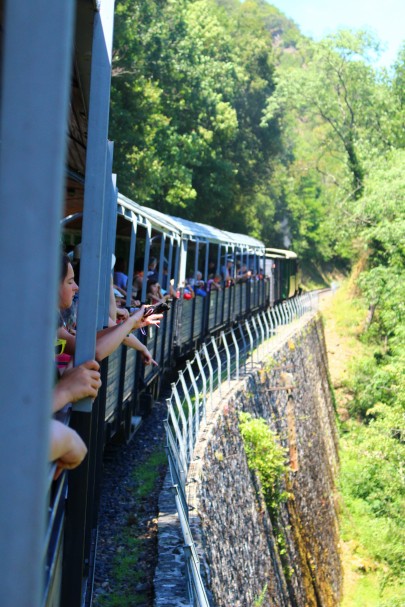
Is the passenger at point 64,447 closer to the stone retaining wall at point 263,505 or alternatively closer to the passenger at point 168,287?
the stone retaining wall at point 263,505

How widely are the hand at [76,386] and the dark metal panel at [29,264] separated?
163 cm

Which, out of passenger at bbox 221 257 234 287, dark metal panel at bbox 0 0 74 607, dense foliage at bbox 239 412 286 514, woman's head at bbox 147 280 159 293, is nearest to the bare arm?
dark metal panel at bbox 0 0 74 607

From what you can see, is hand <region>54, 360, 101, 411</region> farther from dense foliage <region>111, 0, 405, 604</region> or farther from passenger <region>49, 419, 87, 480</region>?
dense foliage <region>111, 0, 405, 604</region>

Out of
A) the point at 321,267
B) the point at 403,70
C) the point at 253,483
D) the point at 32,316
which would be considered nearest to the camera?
the point at 32,316

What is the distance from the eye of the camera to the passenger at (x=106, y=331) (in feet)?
12.3

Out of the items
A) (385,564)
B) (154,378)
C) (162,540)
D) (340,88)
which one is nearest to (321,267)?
(340,88)

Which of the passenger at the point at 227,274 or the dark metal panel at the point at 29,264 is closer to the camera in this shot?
the dark metal panel at the point at 29,264

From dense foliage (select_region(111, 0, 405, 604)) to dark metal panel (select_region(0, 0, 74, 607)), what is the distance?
2089 cm

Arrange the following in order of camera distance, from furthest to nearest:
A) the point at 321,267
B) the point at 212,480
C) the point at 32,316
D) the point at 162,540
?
the point at 321,267 < the point at 212,480 < the point at 162,540 < the point at 32,316

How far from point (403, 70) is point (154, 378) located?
27.2 metres

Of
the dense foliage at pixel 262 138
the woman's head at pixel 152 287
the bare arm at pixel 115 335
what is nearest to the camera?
the bare arm at pixel 115 335

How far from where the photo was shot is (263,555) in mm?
12125

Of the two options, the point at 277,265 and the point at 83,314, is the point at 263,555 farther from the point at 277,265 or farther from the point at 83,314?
the point at 277,265

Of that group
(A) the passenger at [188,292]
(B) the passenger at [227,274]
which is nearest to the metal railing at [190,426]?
(A) the passenger at [188,292]
